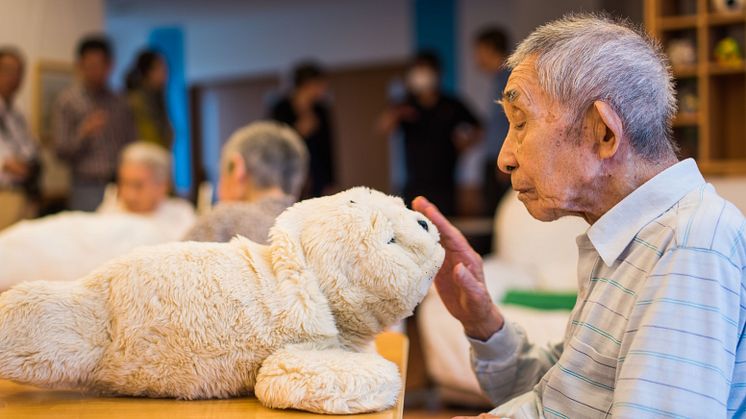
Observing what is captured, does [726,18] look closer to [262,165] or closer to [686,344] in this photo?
[262,165]

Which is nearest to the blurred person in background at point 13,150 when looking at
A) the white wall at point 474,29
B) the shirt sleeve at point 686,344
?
the shirt sleeve at point 686,344

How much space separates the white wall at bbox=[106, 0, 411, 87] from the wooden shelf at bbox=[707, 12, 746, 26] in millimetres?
4314

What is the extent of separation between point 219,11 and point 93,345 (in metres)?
7.59

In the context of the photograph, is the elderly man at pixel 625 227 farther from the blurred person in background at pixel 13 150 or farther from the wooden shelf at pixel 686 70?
the wooden shelf at pixel 686 70

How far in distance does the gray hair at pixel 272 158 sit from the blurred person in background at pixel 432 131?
9.53 ft

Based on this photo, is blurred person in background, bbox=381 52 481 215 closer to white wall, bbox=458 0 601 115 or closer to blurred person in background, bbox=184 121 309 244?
white wall, bbox=458 0 601 115

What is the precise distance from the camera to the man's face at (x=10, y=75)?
212cm

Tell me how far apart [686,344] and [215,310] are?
1.45 ft

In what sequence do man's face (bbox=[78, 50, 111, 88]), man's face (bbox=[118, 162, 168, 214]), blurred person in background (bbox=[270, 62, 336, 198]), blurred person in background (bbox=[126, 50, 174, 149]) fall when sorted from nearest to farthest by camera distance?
man's face (bbox=[78, 50, 111, 88]), man's face (bbox=[118, 162, 168, 214]), blurred person in background (bbox=[126, 50, 174, 149]), blurred person in background (bbox=[270, 62, 336, 198])

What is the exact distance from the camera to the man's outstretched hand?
108 centimetres

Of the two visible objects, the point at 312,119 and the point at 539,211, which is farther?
the point at 312,119

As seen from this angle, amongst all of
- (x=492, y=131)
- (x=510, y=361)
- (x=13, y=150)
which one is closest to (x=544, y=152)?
(x=510, y=361)

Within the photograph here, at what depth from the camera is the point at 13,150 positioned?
7.86 feet

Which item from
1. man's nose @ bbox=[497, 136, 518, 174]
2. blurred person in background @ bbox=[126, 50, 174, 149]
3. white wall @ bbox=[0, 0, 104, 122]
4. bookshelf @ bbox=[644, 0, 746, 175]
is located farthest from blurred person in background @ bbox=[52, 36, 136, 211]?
bookshelf @ bbox=[644, 0, 746, 175]
